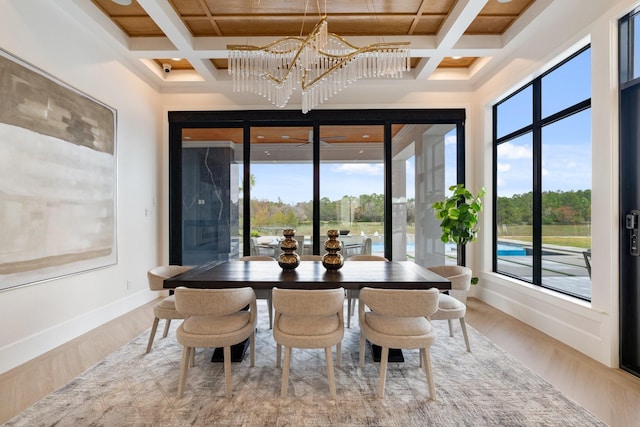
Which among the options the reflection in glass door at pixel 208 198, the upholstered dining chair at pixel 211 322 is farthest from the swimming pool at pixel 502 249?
the upholstered dining chair at pixel 211 322

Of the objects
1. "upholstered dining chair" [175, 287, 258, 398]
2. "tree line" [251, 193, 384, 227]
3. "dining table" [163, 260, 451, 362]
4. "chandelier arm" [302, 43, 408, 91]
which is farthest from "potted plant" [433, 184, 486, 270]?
"upholstered dining chair" [175, 287, 258, 398]

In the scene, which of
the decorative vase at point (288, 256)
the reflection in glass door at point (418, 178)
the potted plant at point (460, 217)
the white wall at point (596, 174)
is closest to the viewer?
the white wall at point (596, 174)

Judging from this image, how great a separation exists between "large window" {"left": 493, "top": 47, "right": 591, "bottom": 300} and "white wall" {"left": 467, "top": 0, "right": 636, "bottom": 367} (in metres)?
0.21

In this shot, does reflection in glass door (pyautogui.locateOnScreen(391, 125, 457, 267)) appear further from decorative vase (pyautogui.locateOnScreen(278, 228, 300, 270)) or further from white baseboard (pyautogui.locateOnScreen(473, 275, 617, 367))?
decorative vase (pyautogui.locateOnScreen(278, 228, 300, 270))

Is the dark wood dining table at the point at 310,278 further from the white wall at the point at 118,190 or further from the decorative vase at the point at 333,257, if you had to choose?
the white wall at the point at 118,190

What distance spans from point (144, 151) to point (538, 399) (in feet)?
17.4

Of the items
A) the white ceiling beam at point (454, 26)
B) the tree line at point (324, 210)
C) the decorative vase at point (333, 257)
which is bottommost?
the decorative vase at point (333, 257)

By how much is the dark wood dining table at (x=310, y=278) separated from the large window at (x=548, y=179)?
178cm

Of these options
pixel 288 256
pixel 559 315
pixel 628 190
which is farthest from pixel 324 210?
pixel 628 190

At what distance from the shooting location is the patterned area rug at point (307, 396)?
1.96 meters

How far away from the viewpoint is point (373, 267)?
309 cm

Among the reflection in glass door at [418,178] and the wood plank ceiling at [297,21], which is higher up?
the wood plank ceiling at [297,21]

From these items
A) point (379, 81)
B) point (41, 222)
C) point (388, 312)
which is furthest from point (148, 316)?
point (379, 81)

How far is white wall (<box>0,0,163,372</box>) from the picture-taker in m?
2.69
